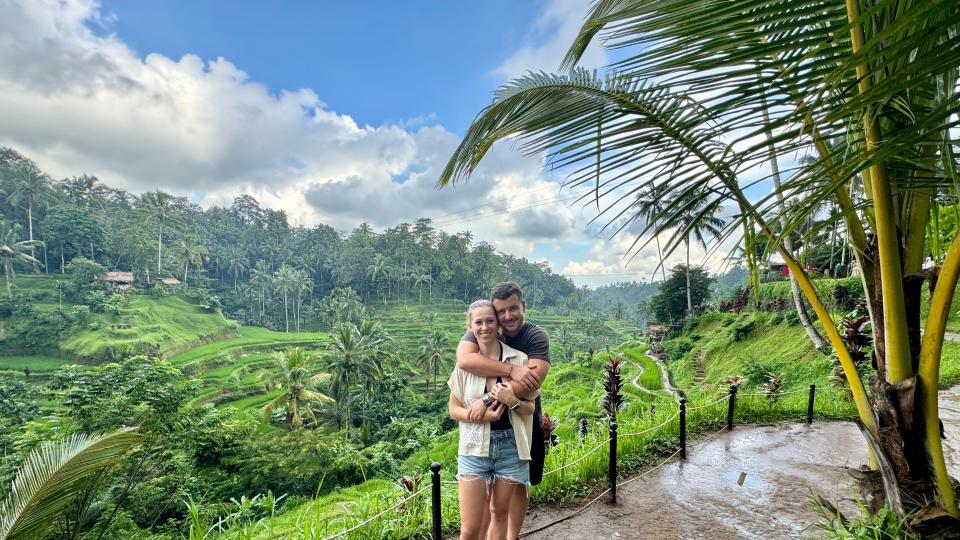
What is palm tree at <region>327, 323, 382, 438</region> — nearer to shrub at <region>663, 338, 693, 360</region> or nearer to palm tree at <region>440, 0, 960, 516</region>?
shrub at <region>663, 338, 693, 360</region>

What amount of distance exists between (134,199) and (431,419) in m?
59.3

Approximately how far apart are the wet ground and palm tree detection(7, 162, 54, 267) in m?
64.2

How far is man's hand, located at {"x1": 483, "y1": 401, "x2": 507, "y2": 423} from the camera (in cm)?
184

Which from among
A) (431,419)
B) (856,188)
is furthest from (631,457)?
(431,419)

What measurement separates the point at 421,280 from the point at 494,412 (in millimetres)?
57697

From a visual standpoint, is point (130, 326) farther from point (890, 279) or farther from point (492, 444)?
point (890, 279)

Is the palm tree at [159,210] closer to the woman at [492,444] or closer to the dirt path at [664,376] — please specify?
the dirt path at [664,376]

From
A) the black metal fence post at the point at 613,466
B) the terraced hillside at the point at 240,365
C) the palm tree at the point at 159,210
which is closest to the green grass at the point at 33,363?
the terraced hillside at the point at 240,365

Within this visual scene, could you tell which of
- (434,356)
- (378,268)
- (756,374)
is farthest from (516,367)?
(378,268)

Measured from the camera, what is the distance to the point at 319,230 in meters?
65.8

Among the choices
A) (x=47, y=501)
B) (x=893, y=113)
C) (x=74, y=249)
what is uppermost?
(x=74, y=249)

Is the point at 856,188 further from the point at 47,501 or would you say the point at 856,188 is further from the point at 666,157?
the point at 47,501

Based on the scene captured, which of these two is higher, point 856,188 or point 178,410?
point 856,188

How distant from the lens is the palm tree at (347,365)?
2433 centimetres
